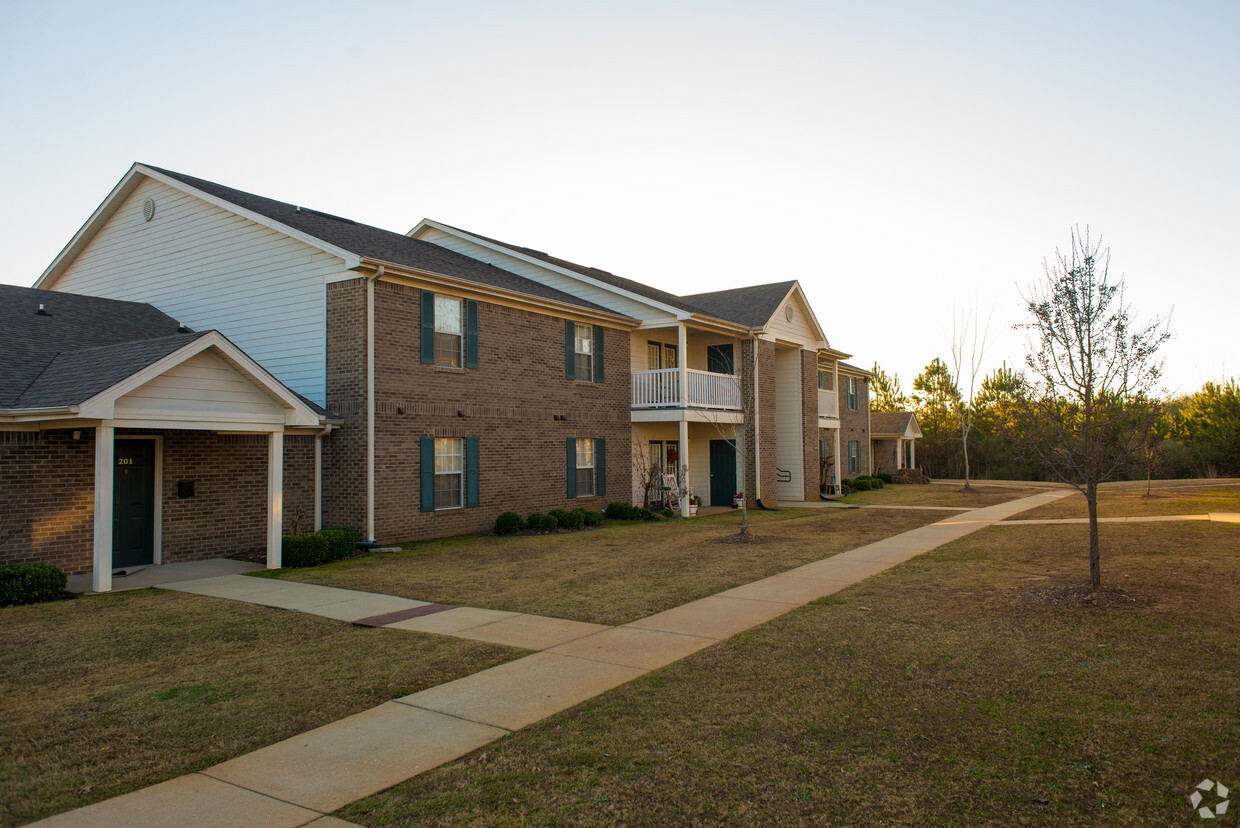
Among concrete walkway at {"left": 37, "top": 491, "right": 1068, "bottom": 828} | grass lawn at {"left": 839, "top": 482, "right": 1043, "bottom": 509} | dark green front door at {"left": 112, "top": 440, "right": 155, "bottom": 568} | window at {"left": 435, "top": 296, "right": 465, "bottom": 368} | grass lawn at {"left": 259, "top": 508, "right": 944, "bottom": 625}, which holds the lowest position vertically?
concrete walkway at {"left": 37, "top": 491, "right": 1068, "bottom": 828}

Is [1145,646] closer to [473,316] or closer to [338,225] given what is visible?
[473,316]

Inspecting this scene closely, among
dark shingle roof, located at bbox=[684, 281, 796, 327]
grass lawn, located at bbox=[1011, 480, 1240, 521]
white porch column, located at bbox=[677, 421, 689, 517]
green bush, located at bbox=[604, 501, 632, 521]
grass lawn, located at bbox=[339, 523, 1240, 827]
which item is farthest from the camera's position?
dark shingle roof, located at bbox=[684, 281, 796, 327]

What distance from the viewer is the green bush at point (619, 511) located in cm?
2064

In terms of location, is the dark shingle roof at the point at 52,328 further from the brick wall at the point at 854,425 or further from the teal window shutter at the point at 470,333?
the brick wall at the point at 854,425

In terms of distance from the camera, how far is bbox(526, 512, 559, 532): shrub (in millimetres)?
17641

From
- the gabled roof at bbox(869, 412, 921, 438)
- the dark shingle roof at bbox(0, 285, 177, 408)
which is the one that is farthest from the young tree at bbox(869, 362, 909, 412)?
the dark shingle roof at bbox(0, 285, 177, 408)

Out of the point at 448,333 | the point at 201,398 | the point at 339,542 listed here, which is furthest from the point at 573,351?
the point at 201,398

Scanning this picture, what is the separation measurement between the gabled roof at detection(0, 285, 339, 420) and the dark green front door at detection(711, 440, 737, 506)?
14.1 meters

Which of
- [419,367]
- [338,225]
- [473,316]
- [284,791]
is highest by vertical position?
[338,225]

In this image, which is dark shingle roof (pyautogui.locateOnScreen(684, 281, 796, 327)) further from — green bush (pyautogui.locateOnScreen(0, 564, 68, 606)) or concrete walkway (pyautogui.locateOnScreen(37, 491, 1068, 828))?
green bush (pyautogui.locateOnScreen(0, 564, 68, 606))

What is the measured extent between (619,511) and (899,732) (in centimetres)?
1567

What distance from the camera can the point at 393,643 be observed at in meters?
7.82

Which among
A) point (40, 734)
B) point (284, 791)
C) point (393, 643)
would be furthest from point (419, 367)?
point (284, 791)

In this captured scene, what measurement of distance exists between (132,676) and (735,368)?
65.2ft
